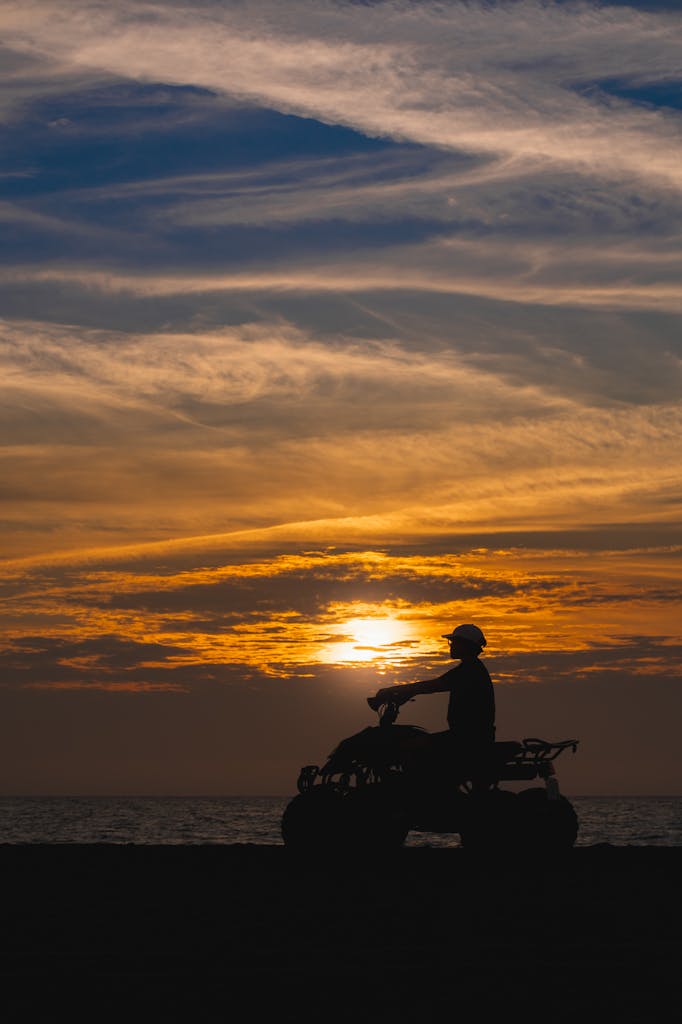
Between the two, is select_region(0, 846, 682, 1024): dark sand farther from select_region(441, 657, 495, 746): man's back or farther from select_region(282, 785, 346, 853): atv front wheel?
select_region(441, 657, 495, 746): man's back

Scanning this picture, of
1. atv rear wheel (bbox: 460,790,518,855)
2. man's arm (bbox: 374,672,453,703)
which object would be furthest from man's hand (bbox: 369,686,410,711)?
atv rear wheel (bbox: 460,790,518,855)

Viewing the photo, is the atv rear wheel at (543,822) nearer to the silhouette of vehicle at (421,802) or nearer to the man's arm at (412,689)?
the silhouette of vehicle at (421,802)

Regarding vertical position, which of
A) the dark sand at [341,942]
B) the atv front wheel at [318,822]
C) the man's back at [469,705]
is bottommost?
the dark sand at [341,942]

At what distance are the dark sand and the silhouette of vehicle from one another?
627mm

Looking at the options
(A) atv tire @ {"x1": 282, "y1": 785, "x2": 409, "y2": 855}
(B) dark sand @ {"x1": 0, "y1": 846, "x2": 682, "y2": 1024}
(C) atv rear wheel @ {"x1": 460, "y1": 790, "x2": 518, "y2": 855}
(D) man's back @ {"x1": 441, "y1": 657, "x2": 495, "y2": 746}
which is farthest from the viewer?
(D) man's back @ {"x1": 441, "y1": 657, "x2": 495, "y2": 746}

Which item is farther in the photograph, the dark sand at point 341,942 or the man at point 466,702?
the man at point 466,702

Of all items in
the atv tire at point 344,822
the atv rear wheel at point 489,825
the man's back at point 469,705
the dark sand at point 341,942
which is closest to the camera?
the dark sand at point 341,942

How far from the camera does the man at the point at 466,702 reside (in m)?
16.3

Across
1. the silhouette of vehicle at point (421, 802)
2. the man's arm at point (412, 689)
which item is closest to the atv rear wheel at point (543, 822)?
the silhouette of vehicle at point (421, 802)

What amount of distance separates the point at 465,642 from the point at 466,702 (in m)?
0.74

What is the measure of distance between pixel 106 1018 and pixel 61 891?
674cm

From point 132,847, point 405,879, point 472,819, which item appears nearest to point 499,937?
point 405,879

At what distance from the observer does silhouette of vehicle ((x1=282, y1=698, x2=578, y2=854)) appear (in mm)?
16094

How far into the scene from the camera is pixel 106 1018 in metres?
6.41
